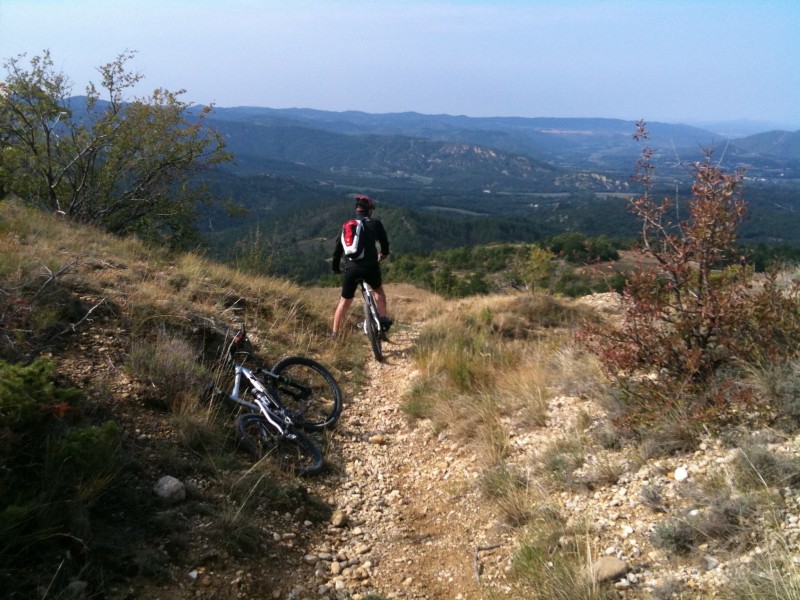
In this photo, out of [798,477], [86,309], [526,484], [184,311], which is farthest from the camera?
[184,311]

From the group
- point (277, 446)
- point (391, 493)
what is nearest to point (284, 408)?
point (277, 446)

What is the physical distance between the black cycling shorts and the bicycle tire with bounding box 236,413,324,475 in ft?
8.22

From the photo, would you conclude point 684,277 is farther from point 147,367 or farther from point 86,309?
point 86,309

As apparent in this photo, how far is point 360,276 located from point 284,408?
93.7 inches

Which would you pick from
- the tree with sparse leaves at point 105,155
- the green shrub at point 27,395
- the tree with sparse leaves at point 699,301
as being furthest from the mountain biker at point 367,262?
the tree with sparse leaves at point 105,155

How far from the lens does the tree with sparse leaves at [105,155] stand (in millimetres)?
10375

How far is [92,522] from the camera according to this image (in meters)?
2.47

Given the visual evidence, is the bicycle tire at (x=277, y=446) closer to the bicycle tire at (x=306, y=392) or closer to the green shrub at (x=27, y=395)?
the bicycle tire at (x=306, y=392)

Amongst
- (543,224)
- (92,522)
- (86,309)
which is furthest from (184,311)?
(543,224)

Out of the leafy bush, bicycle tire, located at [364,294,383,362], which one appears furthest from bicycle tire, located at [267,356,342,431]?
the leafy bush

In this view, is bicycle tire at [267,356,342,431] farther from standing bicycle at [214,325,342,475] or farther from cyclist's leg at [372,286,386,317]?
cyclist's leg at [372,286,386,317]

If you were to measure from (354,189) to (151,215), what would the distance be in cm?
14863

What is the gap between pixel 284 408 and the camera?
4.04 m

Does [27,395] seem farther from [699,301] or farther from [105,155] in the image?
[105,155]
